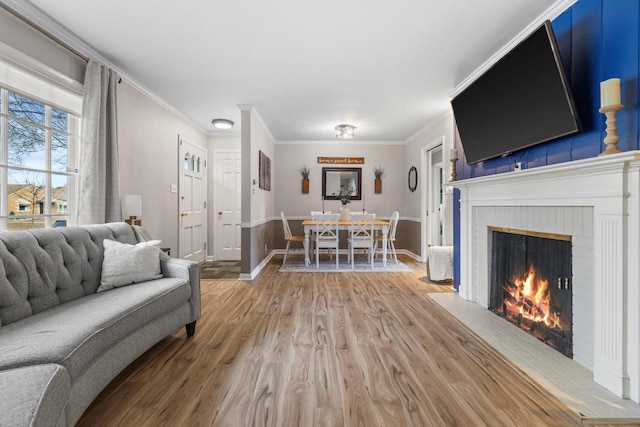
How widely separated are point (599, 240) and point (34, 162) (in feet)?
13.2

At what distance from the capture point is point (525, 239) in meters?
2.65

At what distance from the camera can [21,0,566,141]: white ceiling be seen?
2.31 metres

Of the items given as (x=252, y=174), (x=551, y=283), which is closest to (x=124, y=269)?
(x=252, y=174)

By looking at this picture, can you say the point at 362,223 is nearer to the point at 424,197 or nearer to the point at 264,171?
the point at 424,197

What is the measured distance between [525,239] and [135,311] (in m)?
2.95

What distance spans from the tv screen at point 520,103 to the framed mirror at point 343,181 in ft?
12.3

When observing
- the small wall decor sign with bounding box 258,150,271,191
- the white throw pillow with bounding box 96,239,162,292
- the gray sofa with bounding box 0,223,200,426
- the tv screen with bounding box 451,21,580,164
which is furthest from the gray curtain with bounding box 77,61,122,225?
the tv screen with bounding box 451,21,580,164

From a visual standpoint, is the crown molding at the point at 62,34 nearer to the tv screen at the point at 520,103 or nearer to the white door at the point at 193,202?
the white door at the point at 193,202

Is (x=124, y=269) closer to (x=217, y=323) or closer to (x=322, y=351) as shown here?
(x=217, y=323)

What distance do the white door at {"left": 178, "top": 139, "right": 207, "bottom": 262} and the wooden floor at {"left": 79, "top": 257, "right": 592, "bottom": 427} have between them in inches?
91.3

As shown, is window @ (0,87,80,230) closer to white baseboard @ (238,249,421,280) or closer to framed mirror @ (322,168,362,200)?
white baseboard @ (238,249,421,280)

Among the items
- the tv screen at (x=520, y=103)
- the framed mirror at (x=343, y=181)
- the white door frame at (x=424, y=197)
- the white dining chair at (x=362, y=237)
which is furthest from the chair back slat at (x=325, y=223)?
the tv screen at (x=520, y=103)

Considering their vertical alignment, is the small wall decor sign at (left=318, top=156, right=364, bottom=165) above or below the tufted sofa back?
above

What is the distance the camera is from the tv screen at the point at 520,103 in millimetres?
2029
